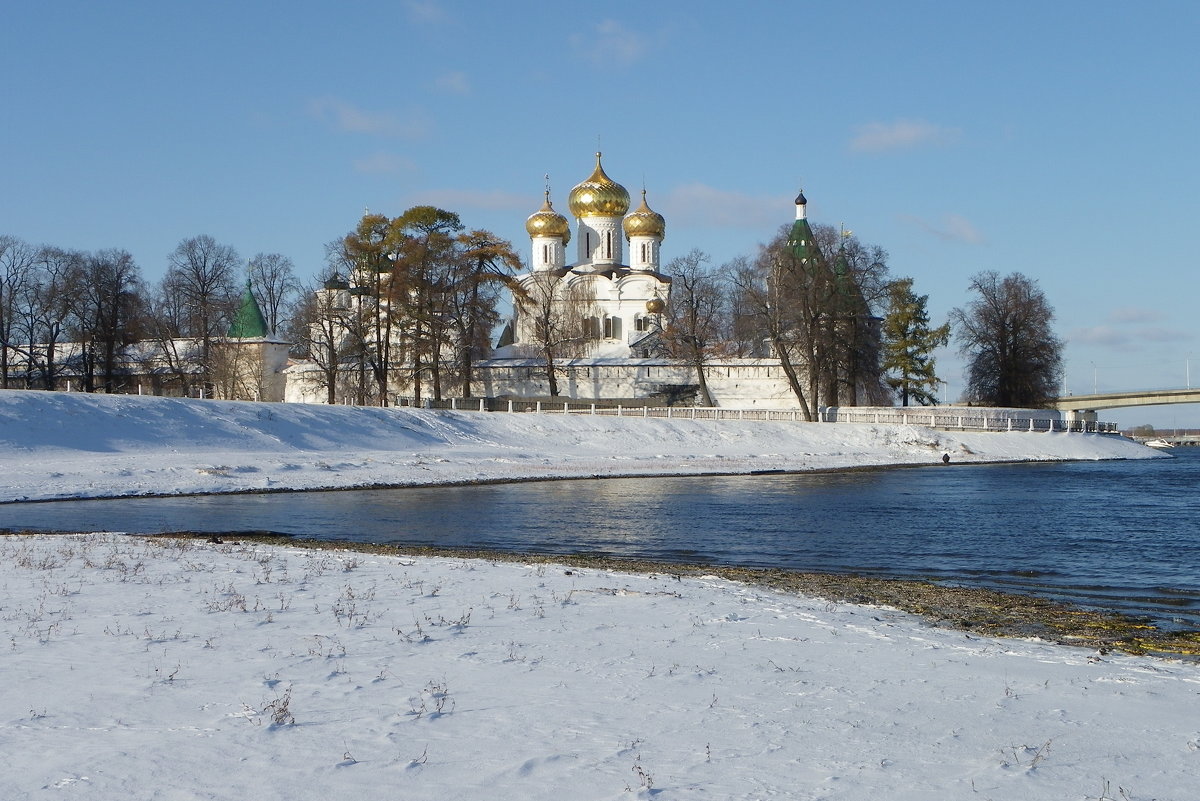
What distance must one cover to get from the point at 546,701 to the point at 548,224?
230 ft

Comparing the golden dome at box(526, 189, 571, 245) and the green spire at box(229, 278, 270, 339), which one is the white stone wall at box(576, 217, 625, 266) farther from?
the green spire at box(229, 278, 270, 339)

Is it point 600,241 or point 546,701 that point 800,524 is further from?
point 600,241

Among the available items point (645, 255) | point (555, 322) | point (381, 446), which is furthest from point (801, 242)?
point (381, 446)


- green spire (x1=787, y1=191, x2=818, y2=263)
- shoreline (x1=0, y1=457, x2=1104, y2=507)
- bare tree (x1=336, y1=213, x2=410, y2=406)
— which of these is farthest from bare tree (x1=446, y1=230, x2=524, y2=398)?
shoreline (x1=0, y1=457, x2=1104, y2=507)

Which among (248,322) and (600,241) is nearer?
(248,322)

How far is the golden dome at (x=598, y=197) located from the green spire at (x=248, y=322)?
68.2ft

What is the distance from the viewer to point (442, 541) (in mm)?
17641

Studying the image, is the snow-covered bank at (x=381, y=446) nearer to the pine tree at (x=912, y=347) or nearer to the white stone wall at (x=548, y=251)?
the pine tree at (x=912, y=347)

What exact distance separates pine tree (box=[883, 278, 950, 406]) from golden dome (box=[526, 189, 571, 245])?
78.6ft

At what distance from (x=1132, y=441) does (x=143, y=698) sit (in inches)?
2140

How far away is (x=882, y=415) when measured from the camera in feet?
173

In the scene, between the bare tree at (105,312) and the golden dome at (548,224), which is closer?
the bare tree at (105,312)

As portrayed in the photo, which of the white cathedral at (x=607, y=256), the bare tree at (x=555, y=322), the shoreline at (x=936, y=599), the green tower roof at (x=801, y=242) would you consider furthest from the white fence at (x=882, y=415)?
the shoreline at (x=936, y=599)

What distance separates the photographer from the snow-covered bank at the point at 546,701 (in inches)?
221
